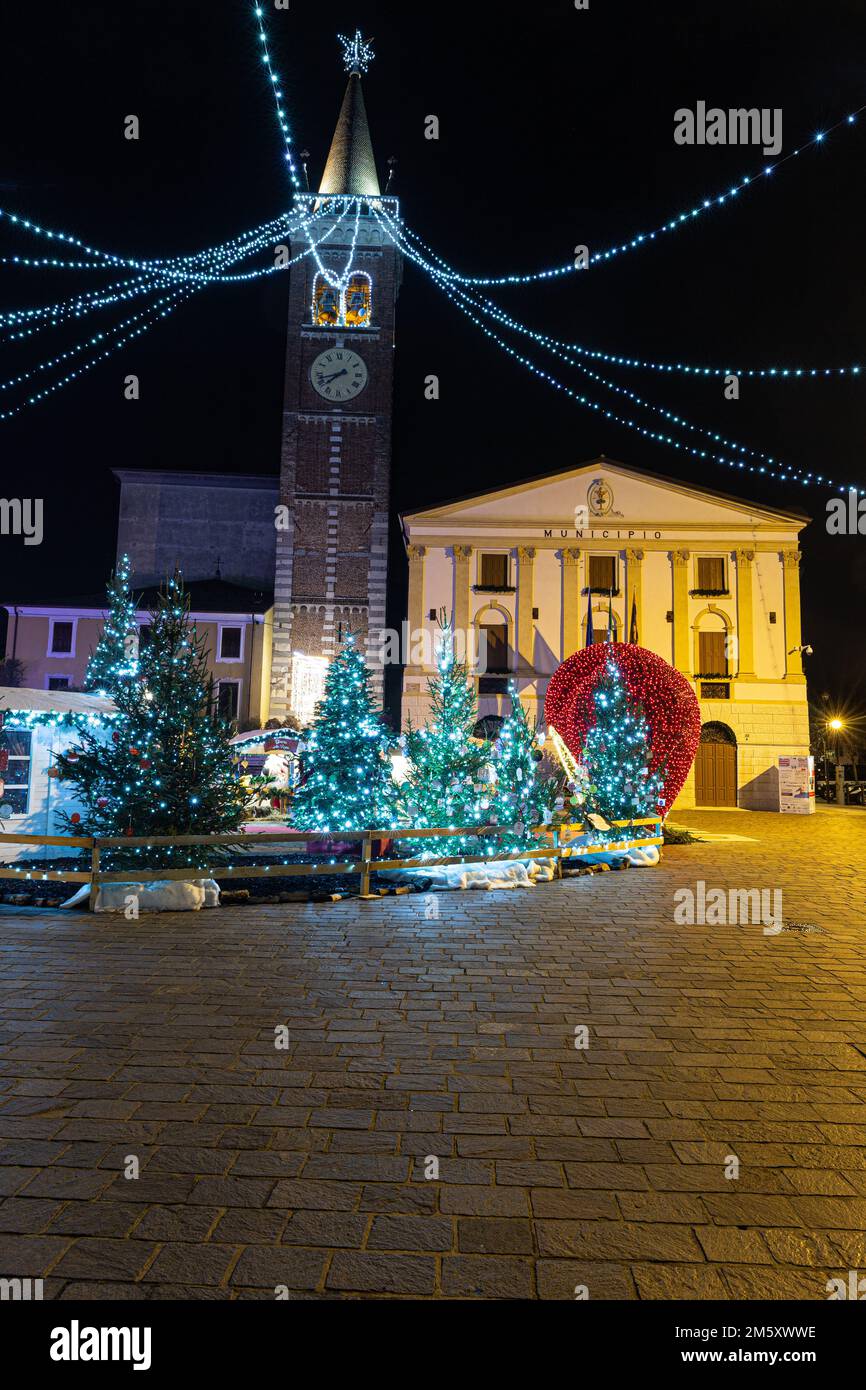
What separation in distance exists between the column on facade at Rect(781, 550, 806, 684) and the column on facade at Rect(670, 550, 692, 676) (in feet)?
12.7

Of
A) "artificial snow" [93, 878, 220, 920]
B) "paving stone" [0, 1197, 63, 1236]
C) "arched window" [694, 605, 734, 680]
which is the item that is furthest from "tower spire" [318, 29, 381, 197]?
"paving stone" [0, 1197, 63, 1236]

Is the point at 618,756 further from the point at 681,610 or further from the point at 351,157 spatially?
the point at 351,157

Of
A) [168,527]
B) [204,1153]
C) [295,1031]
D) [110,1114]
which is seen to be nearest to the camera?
[204,1153]

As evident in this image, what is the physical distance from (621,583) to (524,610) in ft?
13.7

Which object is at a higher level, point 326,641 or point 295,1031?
point 326,641

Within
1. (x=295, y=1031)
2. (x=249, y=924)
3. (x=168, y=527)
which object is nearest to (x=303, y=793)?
(x=249, y=924)

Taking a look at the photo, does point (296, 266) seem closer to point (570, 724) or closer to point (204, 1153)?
point (570, 724)

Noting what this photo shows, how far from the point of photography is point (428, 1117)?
3.66 m

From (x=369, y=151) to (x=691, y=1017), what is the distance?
1641 inches

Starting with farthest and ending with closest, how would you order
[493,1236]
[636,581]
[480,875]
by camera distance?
[636,581] < [480,875] < [493,1236]

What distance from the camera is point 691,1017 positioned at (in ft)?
17.1

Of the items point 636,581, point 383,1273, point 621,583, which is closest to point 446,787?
point 383,1273

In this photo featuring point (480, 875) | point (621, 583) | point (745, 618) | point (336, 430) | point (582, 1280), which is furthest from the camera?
point (336, 430)

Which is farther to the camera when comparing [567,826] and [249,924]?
[567,826]
